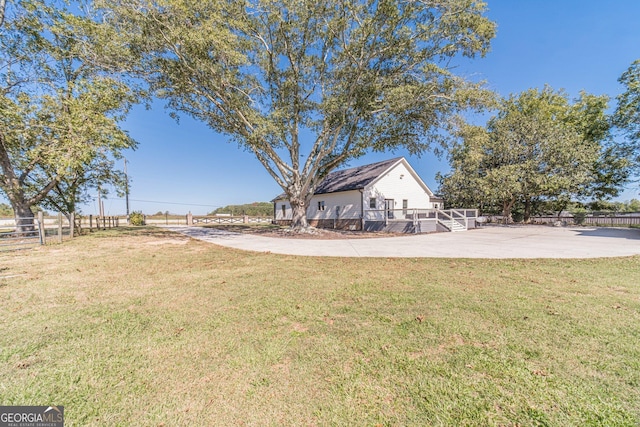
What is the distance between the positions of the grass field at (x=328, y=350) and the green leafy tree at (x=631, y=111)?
78.2ft

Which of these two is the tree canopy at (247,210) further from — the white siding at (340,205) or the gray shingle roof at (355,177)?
the gray shingle roof at (355,177)

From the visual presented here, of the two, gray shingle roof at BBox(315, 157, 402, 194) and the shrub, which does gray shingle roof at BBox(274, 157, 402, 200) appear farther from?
the shrub

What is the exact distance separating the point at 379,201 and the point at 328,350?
60.3ft

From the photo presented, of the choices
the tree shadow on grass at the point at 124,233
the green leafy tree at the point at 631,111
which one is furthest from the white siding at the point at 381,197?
the green leafy tree at the point at 631,111

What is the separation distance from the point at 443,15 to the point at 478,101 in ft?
12.9

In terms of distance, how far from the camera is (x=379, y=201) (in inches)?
797

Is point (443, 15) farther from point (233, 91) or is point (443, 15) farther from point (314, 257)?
point (314, 257)

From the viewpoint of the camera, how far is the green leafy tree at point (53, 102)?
10852mm

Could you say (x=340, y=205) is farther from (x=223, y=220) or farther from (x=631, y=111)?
(x=631, y=111)

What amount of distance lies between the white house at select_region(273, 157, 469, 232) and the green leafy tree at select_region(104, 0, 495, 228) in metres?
4.76

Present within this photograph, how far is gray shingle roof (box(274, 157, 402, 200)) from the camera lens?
2020 cm

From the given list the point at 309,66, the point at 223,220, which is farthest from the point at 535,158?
the point at 223,220

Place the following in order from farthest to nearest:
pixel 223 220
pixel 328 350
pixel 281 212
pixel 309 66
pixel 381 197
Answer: pixel 223 220 → pixel 281 212 → pixel 381 197 → pixel 309 66 → pixel 328 350

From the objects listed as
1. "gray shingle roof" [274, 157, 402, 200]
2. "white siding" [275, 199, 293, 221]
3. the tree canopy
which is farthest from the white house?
the tree canopy
